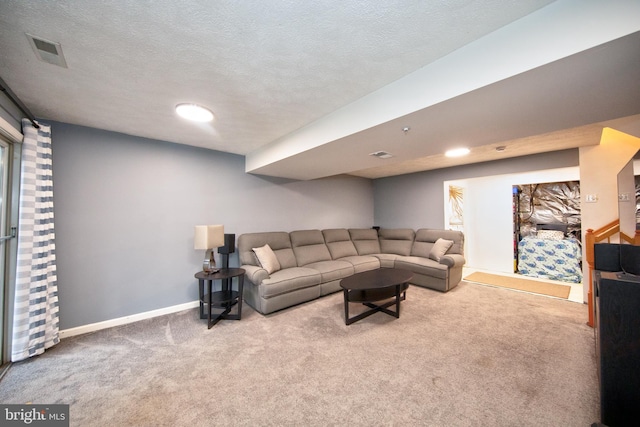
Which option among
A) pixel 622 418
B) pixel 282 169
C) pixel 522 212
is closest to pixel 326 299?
pixel 282 169

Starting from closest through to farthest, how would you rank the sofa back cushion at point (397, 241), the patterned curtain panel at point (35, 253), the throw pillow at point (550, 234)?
1. the patterned curtain panel at point (35, 253)
2. the throw pillow at point (550, 234)
3. the sofa back cushion at point (397, 241)

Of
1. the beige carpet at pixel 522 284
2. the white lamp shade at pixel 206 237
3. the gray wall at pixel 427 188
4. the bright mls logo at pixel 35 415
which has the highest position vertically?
the gray wall at pixel 427 188

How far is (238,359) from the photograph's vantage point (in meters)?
2.04

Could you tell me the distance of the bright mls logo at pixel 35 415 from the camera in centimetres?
144

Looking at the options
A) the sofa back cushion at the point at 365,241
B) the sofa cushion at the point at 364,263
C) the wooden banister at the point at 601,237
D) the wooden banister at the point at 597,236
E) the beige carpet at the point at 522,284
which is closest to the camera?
the wooden banister at the point at 601,237

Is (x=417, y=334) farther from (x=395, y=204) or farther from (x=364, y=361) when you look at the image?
(x=395, y=204)

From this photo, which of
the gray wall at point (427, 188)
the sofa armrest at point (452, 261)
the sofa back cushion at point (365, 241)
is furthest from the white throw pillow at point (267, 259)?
the gray wall at point (427, 188)

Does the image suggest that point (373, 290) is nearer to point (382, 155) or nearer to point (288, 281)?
point (288, 281)

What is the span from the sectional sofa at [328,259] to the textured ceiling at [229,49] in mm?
2062

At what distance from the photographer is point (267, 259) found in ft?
11.0

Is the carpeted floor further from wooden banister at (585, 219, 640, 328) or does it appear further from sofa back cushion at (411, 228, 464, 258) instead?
sofa back cushion at (411, 228, 464, 258)

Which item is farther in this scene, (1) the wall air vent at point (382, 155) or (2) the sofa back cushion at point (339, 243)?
(2) the sofa back cushion at point (339, 243)

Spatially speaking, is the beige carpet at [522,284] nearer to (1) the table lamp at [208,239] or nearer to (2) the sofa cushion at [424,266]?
(2) the sofa cushion at [424,266]

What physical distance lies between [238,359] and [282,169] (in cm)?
251
